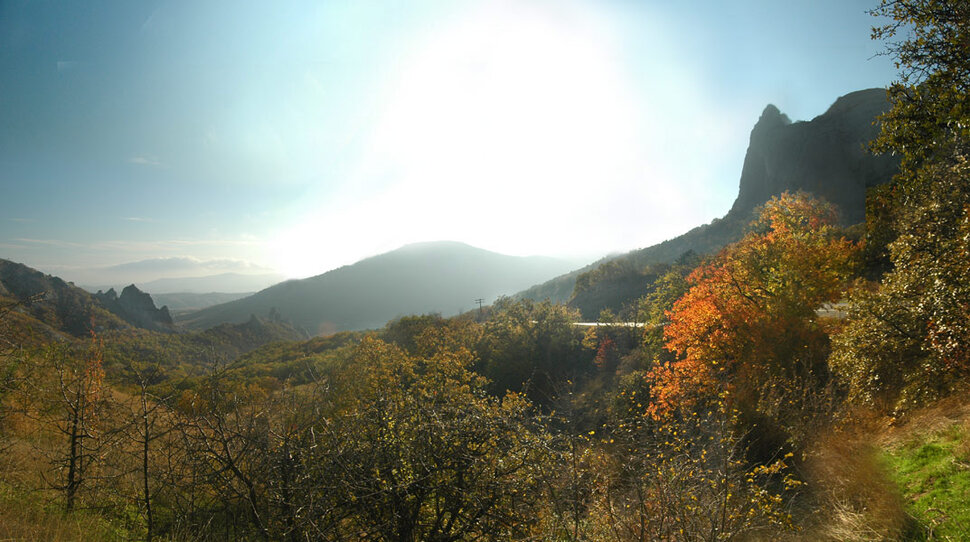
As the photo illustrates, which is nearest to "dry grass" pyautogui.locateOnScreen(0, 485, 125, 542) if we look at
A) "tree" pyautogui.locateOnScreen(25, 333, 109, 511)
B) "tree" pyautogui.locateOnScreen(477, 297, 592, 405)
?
Answer: "tree" pyautogui.locateOnScreen(25, 333, 109, 511)

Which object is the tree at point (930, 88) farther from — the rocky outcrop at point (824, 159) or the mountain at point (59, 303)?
the mountain at point (59, 303)

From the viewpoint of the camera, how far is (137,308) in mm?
150875

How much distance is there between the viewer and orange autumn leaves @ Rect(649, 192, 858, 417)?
1480 cm

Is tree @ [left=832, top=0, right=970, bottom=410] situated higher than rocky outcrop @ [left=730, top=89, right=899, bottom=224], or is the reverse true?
rocky outcrop @ [left=730, top=89, right=899, bottom=224]

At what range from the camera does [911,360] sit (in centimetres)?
921

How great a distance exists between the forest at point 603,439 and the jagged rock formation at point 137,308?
17935 cm

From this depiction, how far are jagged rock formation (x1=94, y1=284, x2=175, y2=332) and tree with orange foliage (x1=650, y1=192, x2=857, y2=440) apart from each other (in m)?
184

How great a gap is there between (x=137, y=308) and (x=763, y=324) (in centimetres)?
20560

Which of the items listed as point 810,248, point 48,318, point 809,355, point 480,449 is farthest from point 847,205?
point 48,318

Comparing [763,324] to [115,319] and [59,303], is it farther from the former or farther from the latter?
[115,319]

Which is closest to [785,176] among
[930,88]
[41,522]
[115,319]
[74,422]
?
[930,88]

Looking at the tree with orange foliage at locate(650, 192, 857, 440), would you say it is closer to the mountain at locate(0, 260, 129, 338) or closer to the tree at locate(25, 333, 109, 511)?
the tree at locate(25, 333, 109, 511)

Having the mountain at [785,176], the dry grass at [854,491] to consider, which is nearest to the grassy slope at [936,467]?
the dry grass at [854,491]

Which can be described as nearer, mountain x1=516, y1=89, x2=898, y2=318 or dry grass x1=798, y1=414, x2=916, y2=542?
dry grass x1=798, y1=414, x2=916, y2=542
